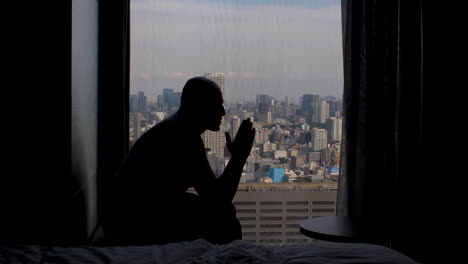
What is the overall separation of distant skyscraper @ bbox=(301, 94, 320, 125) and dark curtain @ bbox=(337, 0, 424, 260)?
0.16m

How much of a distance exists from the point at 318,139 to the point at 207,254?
6.08 ft

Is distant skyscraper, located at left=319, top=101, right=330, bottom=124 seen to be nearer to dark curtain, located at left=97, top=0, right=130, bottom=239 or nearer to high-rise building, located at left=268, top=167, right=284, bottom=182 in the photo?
high-rise building, located at left=268, top=167, right=284, bottom=182

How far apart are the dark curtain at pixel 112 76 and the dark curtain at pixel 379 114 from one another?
1237mm

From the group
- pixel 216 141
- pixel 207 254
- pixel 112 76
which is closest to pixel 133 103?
pixel 112 76

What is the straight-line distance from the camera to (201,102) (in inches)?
88.6

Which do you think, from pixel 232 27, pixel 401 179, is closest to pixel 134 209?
pixel 232 27

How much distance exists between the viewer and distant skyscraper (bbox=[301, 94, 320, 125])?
3018 mm

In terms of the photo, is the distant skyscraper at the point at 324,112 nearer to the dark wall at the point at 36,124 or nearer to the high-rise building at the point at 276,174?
the high-rise building at the point at 276,174

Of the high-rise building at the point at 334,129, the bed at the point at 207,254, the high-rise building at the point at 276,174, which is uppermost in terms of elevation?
the high-rise building at the point at 334,129

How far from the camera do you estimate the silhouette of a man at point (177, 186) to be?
6.76ft

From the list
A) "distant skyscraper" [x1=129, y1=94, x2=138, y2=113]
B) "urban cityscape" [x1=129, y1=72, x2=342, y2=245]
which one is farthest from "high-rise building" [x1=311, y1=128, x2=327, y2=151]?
"distant skyscraper" [x1=129, y1=94, x2=138, y2=113]

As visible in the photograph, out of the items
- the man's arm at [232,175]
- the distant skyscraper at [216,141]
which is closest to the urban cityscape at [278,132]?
the distant skyscraper at [216,141]

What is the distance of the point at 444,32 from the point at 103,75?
1.79 m

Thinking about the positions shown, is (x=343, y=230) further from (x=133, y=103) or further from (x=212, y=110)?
(x=133, y=103)
